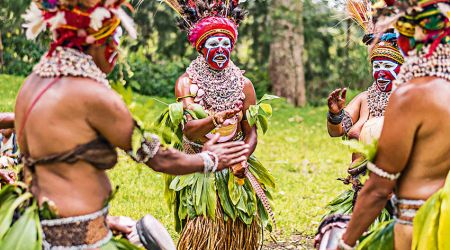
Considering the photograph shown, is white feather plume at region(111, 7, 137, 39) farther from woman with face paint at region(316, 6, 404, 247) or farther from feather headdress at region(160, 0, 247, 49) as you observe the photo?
feather headdress at region(160, 0, 247, 49)

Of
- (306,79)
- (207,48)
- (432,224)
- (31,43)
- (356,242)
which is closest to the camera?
(432,224)

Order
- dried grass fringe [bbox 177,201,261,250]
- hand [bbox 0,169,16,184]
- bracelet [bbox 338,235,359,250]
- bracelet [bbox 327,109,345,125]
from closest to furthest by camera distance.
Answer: bracelet [bbox 338,235,359,250] → hand [bbox 0,169,16,184] → bracelet [bbox 327,109,345,125] → dried grass fringe [bbox 177,201,261,250]

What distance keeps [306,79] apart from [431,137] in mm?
16397

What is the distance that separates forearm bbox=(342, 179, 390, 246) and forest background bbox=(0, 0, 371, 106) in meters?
12.0

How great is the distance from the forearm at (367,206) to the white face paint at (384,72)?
1965 millimetres

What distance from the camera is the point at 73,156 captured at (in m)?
3.33

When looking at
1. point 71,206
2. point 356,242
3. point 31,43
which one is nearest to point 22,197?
point 71,206

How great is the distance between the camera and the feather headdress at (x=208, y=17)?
566cm

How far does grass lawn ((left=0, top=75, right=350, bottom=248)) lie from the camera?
7.99 meters

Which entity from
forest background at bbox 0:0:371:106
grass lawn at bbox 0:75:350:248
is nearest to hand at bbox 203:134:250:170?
grass lawn at bbox 0:75:350:248

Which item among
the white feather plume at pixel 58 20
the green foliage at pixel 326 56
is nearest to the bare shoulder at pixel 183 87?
the white feather plume at pixel 58 20

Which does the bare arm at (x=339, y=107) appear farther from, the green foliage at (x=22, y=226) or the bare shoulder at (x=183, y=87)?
the green foliage at (x=22, y=226)

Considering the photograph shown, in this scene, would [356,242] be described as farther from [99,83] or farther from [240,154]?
[99,83]

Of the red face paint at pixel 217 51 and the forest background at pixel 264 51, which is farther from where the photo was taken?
the forest background at pixel 264 51
